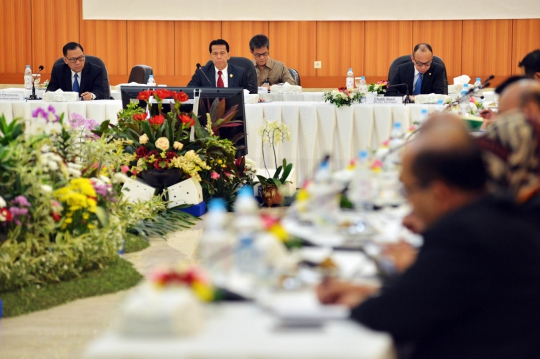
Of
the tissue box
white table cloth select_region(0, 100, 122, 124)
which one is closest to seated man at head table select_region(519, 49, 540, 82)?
white table cloth select_region(0, 100, 122, 124)

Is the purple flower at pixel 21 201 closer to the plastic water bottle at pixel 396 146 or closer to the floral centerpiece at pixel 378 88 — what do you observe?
the plastic water bottle at pixel 396 146

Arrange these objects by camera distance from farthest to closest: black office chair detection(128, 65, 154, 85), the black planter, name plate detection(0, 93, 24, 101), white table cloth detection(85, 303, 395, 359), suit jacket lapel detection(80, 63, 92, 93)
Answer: black office chair detection(128, 65, 154, 85), suit jacket lapel detection(80, 63, 92, 93), name plate detection(0, 93, 24, 101), the black planter, white table cloth detection(85, 303, 395, 359)

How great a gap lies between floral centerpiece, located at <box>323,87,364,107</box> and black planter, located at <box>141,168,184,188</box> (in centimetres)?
180

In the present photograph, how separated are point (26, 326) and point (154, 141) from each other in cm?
249

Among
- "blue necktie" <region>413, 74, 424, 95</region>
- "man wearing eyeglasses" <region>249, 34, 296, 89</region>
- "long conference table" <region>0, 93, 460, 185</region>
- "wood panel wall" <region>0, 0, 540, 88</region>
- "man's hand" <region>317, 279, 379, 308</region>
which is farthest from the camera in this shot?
"wood panel wall" <region>0, 0, 540, 88</region>

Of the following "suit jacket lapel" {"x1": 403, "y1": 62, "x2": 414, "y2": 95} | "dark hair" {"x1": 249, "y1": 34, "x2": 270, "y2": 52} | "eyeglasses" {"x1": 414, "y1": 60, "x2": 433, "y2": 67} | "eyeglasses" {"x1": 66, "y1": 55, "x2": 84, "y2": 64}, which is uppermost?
"dark hair" {"x1": 249, "y1": 34, "x2": 270, "y2": 52}

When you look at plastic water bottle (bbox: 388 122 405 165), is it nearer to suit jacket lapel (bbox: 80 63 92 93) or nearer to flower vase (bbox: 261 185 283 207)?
flower vase (bbox: 261 185 283 207)

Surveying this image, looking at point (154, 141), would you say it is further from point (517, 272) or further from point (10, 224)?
point (517, 272)

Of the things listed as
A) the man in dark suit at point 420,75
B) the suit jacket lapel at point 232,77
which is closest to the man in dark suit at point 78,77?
the suit jacket lapel at point 232,77

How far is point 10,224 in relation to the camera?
12.7 feet

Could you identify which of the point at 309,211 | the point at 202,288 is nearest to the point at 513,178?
the point at 309,211

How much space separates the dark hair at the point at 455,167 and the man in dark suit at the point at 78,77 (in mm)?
6769

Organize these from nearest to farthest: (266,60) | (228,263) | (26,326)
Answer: (228,263)
(26,326)
(266,60)

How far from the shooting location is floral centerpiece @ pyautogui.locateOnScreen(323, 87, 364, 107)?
7.16 metres
